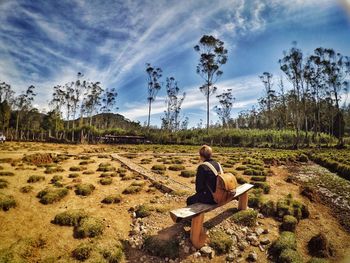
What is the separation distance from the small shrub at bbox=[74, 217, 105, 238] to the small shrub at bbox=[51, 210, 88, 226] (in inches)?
11.1

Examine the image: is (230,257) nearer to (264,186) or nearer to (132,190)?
(132,190)

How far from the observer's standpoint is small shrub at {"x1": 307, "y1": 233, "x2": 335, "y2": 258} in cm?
597

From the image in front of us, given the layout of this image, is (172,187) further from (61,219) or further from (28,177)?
(28,177)

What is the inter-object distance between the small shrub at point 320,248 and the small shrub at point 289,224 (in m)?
0.74

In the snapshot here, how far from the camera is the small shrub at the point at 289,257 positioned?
5426 mm

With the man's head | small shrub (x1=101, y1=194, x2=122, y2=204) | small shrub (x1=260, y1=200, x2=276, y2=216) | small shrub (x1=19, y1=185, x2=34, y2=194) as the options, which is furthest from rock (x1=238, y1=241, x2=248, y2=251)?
small shrub (x1=19, y1=185, x2=34, y2=194)

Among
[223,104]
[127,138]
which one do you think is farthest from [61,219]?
[223,104]

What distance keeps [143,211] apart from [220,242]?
278 cm

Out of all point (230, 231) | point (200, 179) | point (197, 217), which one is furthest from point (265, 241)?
point (200, 179)

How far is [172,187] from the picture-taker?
10.5 m

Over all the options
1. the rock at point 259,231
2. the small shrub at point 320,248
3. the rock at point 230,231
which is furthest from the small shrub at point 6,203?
the small shrub at point 320,248

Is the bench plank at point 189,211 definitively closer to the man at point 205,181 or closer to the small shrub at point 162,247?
the man at point 205,181

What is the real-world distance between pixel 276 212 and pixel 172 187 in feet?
14.1

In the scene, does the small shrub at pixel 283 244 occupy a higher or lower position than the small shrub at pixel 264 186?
lower
